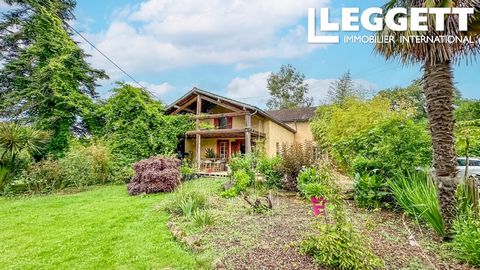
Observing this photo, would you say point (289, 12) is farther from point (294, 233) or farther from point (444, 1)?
point (294, 233)

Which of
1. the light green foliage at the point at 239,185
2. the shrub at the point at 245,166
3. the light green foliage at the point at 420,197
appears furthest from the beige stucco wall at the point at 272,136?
the light green foliage at the point at 420,197

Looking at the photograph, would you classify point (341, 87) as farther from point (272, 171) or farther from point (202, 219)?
point (202, 219)

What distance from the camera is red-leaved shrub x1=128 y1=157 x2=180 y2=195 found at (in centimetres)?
1098

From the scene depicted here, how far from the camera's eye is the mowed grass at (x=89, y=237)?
443cm

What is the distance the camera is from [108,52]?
1830 cm

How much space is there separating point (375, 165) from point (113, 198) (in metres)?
8.86

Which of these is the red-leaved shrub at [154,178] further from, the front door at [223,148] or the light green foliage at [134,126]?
the front door at [223,148]

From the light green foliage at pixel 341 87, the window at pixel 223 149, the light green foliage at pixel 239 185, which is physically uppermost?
the light green foliage at pixel 341 87

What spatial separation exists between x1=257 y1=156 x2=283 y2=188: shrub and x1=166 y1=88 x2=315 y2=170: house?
677cm

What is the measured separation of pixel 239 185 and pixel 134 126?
9868mm

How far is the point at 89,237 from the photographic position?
5.73 metres

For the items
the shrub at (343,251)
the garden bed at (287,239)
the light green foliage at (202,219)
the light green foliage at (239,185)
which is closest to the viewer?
the shrub at (343,251)

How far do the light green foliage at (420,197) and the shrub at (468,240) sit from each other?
0.54 metres

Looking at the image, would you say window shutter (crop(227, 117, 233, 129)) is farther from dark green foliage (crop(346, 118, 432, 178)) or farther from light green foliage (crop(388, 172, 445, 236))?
light green foliage (crop(388, 172, 445, 236))
